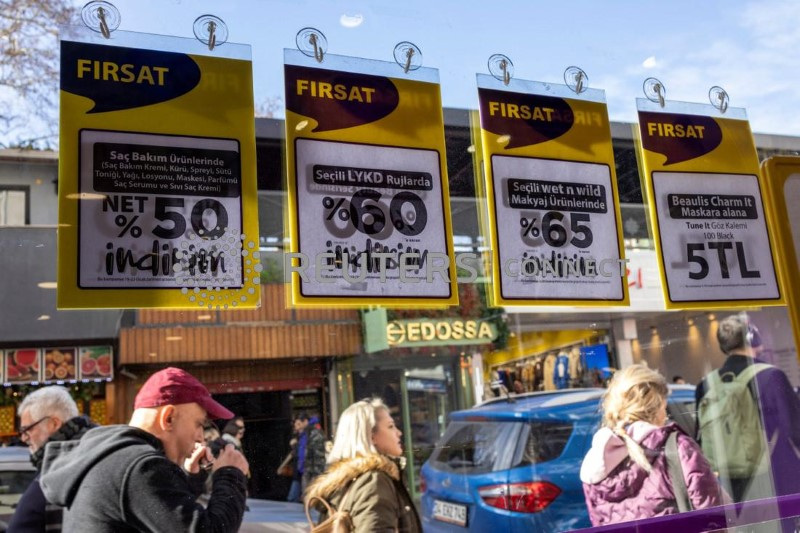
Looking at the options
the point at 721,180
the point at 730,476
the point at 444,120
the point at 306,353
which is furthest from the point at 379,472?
the point at 721,180

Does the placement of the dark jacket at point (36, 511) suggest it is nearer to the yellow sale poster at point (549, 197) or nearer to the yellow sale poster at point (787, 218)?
the yellow sale poster at point (549, 197)

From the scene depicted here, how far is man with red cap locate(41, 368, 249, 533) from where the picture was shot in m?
1.68

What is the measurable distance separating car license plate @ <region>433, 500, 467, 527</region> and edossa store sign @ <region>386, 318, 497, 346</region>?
0.58 metres

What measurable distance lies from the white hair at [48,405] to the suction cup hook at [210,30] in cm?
120

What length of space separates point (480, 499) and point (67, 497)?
4.85 feet

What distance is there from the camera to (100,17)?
228 centimetres

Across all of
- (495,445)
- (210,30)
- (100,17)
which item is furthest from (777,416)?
(100,17)

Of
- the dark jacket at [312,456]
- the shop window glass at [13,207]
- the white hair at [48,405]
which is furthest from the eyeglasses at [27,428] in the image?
the dark jacket at [312,456]

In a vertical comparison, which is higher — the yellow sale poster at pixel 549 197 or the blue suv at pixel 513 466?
the yellow sale poster at pixel 549 197

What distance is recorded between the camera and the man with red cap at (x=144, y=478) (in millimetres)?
1679

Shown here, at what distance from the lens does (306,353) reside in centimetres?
244

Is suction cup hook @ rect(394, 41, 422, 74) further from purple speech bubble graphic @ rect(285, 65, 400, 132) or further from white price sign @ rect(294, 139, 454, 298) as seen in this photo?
white price sign @ rect(294, 139, 454, 298)

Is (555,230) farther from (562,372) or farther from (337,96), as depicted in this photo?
(337,96)

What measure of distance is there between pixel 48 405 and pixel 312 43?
58.5 inches
